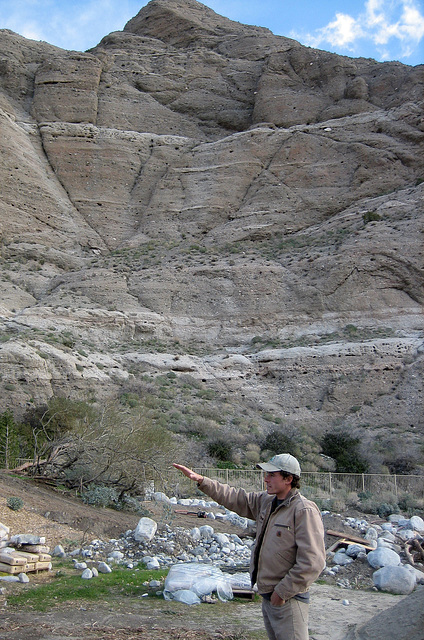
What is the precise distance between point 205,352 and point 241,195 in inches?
584

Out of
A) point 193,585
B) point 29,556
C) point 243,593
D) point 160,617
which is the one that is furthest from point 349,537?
point 29,556

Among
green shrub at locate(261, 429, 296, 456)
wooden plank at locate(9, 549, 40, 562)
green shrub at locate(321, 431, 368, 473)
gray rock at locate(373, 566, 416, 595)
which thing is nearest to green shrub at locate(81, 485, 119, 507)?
wooden plank at locate(9, 549, 40, 562)

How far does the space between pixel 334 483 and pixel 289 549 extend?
14433 millimetres

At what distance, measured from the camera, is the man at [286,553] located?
3.46 meters

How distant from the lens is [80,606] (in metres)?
5.79

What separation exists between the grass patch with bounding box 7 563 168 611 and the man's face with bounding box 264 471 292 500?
312 centimetres

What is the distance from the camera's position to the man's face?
3781mm

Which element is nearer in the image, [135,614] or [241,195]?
[135,614]

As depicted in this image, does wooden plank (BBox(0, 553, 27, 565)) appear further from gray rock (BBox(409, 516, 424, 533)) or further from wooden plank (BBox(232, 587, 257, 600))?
gray rock (BBox(409, 516, 424, 533))

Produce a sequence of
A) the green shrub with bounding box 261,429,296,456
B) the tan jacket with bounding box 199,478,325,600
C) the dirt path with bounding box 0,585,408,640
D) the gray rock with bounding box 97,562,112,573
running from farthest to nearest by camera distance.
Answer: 1. the green shrub with bounding box 261,429,296,456
2. the gray rock with bounding box 97,562,112,573
3. the dirt path with bounding box 0,585,408,640
4. the tan jacket with bounding box 199,478,325,600

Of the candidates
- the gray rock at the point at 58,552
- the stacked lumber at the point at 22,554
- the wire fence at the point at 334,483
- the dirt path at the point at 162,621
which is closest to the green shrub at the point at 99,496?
the gray rock at the point at 58,552

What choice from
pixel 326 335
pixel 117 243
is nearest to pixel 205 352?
pixel 326 335

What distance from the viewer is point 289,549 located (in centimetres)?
359

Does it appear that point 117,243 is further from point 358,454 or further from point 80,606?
point 80,606
